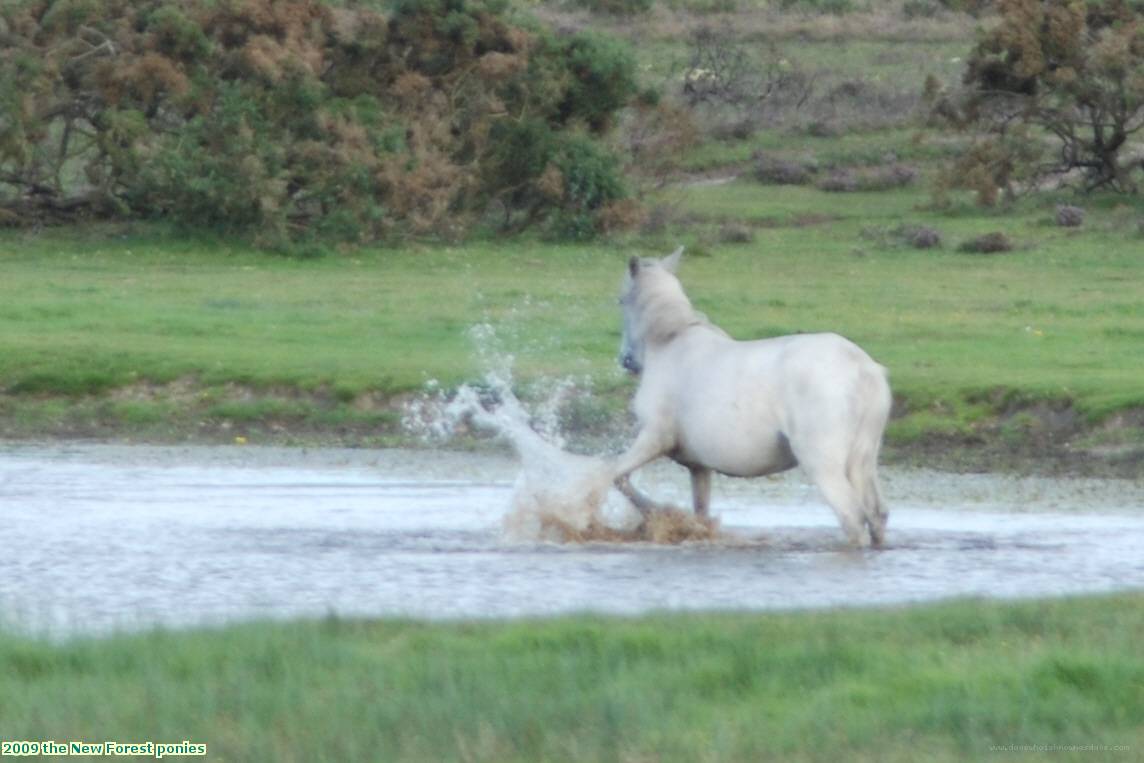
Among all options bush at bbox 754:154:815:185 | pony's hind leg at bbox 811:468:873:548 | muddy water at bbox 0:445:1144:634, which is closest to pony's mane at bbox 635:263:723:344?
muddy water at bbox 0:445:1144:634

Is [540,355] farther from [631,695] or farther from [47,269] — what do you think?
[631,695]

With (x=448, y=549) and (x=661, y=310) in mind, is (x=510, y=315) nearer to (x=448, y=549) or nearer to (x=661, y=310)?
(x=661, y=310)

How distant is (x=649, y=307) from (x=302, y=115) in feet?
49.6

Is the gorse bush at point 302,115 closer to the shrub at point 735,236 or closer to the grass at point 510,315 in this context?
the grass at point 510,315

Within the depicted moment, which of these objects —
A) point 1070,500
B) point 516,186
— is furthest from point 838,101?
point 1070,500

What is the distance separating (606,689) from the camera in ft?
19.7

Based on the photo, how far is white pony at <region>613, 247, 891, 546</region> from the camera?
33.6ft

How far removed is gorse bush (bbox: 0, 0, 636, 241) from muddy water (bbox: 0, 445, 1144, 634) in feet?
37.6

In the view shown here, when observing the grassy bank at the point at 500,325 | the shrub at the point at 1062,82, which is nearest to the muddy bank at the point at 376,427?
the grassy bank at the point at 500,325

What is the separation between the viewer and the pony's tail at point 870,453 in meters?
10.3

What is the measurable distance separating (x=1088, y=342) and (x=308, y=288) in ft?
27.2

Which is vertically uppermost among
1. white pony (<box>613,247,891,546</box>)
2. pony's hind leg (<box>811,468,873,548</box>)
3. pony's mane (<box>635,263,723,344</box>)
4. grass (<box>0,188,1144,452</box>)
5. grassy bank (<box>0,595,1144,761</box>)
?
grassy bank (<box>0,595,1144,761</box>)

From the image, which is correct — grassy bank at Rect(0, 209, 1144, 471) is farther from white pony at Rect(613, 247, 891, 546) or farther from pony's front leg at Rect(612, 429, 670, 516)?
pony's front leg at Rect(612, 429, 670, 516)

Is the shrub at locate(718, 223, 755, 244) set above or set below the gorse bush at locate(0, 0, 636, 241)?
below
